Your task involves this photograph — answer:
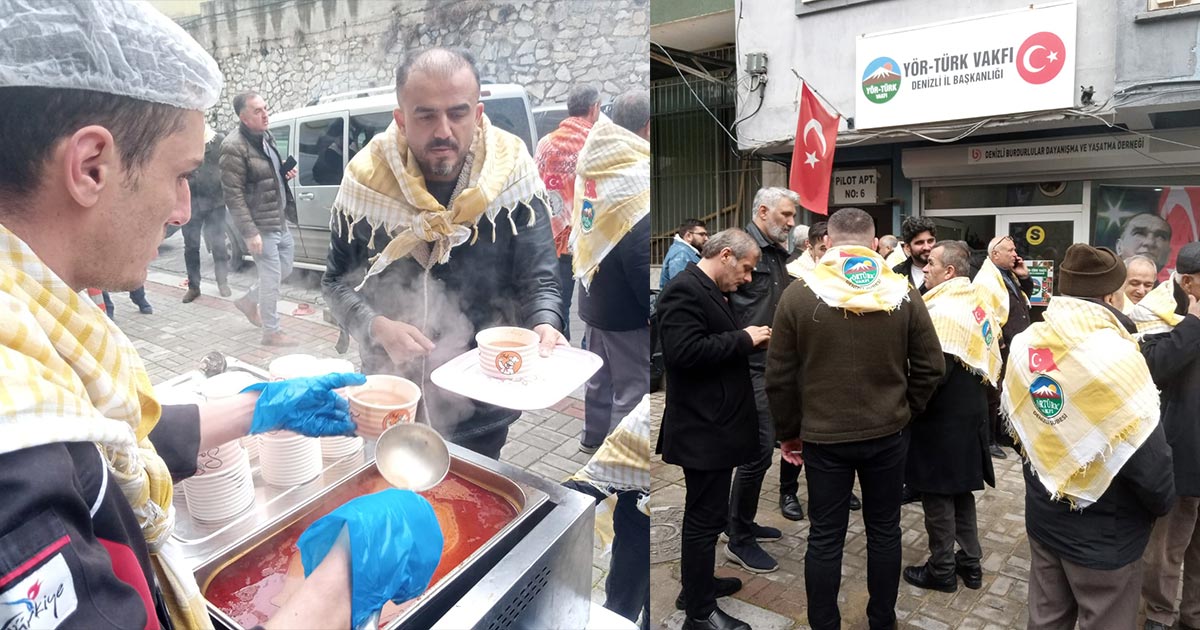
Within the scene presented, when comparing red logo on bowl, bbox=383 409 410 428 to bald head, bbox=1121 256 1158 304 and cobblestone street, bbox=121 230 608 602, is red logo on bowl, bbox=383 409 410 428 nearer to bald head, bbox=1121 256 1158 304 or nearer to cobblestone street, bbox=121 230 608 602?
cobblestone street, bbox=121 230 608 602

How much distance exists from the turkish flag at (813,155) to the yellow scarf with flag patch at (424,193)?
4222 millimetres

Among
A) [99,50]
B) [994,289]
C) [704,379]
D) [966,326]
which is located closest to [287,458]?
[99,50]

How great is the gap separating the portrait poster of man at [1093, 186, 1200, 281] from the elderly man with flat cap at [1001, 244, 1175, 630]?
587cm

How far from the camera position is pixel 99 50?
85 cm

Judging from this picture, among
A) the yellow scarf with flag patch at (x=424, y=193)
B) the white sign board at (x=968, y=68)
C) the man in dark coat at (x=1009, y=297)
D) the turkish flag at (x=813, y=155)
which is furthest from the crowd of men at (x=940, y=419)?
the white sign board at (x=968, y=68)

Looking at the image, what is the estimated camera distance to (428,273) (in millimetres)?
1416

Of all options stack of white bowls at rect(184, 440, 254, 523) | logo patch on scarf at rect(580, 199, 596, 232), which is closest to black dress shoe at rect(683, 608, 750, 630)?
logo patch on scarf at rect(580, 199, 596, 232)

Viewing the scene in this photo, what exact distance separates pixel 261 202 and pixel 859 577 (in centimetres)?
331

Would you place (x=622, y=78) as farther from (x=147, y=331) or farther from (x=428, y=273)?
(x=147, y=331)

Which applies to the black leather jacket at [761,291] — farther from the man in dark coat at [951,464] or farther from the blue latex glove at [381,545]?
the blue latex glove at [381,545]

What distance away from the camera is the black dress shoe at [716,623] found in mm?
3057

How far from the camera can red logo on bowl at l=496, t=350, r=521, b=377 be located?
1.49 meters

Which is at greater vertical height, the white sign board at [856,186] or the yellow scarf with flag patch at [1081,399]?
the white sign board at [856,186]

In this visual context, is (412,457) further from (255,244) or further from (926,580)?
(926,580)
